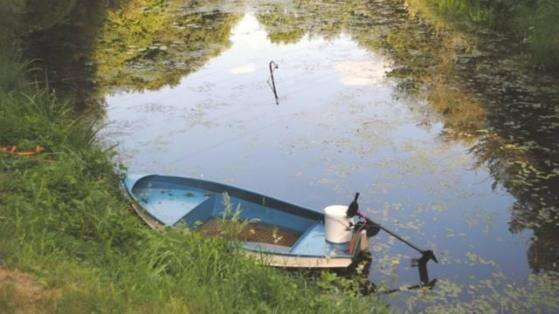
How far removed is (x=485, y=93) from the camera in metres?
12.6

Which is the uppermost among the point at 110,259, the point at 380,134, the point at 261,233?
the point at 110,259

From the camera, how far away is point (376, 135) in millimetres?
11031

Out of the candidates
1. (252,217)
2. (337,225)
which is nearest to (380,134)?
(252,217)

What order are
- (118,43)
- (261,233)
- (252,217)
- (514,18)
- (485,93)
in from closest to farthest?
(261,233) < (252,217) < (485,93) < (514,18) < (118,43)

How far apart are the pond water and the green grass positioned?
1912mm

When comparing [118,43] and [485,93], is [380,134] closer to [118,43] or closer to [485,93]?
[485,93]

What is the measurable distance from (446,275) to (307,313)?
2519 millimetres

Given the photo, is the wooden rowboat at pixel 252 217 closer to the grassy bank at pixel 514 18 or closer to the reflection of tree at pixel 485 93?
the reflection of tree at pixel 485 93

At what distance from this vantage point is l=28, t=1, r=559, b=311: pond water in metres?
7.16

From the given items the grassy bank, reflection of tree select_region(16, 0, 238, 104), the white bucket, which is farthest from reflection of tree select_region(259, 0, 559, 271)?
reflection of tree select_region(16, 0, 238, 104)

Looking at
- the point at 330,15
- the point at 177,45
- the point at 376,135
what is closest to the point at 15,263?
the point at 376,135

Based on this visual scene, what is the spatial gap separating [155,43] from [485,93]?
10.9 metres

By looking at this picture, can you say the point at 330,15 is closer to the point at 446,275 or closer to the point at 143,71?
the point at 143,71

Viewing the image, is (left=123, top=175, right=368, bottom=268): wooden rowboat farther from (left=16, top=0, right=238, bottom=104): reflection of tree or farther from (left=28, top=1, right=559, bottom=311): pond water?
(left=16, top=0, right=238, bottom=104): reflection of tree
